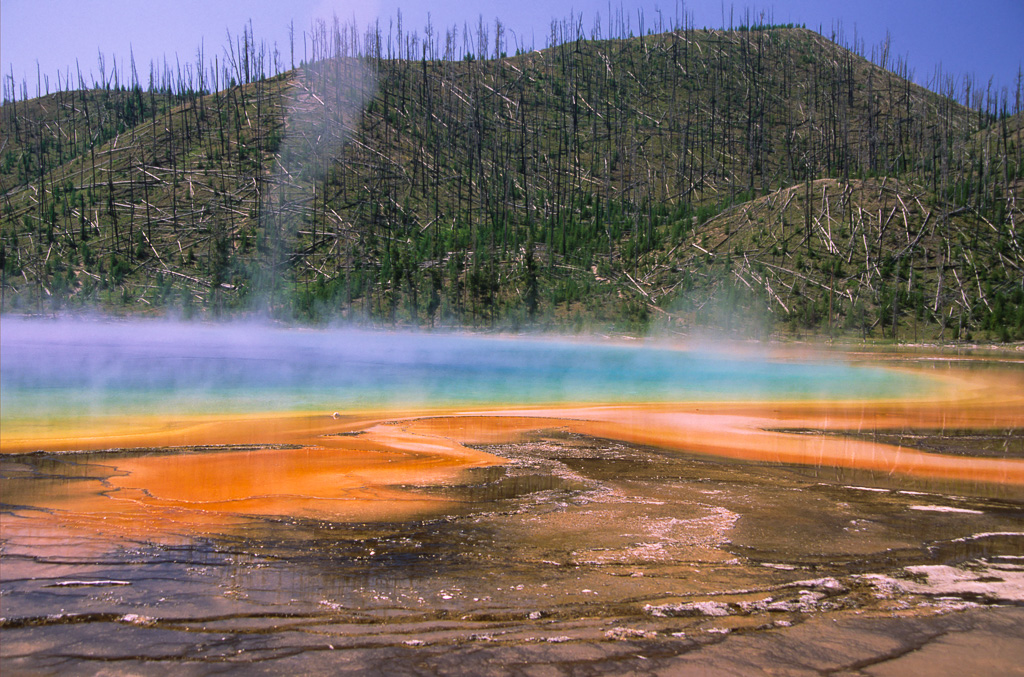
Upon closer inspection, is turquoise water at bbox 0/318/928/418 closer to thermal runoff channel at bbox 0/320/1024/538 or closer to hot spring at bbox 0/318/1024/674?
thermal runoff channel at bbox 0/320/1024/538

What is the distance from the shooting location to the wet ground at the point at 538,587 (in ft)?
14.1

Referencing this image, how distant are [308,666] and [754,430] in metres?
10.2

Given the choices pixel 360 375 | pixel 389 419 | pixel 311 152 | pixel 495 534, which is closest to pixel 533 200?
pixel 311 152

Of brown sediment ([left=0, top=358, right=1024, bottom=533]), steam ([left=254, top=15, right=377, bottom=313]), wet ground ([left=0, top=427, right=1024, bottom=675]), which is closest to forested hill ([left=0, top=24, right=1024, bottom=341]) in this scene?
steam ([left=254, top=15, right=377, bottom=313])

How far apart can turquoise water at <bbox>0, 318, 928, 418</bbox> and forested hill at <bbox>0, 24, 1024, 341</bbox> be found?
934 cm

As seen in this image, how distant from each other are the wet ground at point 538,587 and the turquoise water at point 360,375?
7590 mm

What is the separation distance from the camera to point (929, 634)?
468 centimetres

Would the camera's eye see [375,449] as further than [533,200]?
No

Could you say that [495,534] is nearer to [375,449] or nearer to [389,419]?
[375,449]

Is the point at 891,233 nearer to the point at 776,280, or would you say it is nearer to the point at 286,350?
the point at 776,280

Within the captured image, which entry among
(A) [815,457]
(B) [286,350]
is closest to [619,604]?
(A) [815,457]

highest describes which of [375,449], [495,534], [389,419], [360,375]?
[495,534]

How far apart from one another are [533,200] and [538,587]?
61557 millimetres

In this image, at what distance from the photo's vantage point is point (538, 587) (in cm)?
533
